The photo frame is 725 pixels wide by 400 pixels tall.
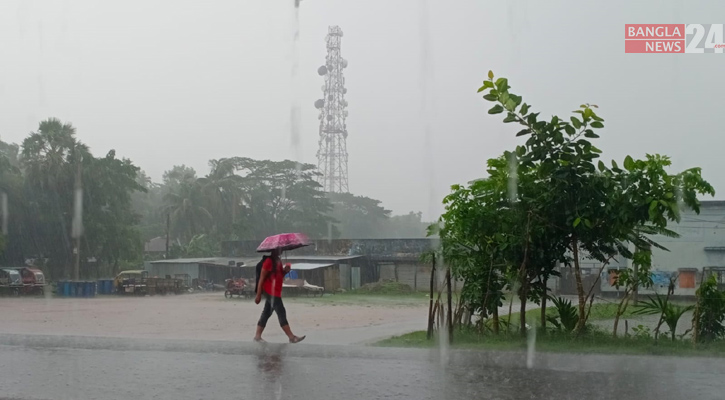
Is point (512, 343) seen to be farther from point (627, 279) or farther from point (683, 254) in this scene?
point (683, 254)

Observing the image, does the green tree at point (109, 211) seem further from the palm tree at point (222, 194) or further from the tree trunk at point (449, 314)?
the tree trunk at point (449, 314)

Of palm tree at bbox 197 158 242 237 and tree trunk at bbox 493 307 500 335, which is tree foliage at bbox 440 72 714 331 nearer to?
tree trunk at bbox 493 307 500 335

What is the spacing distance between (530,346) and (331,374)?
338 cm

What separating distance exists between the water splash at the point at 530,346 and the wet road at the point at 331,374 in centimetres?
8

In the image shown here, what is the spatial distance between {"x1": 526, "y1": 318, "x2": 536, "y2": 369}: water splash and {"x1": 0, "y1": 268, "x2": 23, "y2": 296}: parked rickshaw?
107ft

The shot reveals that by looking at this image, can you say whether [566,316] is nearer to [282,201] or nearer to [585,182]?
[585,182]

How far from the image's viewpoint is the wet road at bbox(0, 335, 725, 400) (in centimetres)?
705

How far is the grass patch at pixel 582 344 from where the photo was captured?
9711 mm

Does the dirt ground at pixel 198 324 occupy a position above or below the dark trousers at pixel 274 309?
below

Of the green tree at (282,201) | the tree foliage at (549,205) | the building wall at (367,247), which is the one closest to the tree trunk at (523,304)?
the tree foliage at (549,205)

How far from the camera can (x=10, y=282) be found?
3806cm

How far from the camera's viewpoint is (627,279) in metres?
11.4

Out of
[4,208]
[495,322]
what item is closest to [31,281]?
[4,208]

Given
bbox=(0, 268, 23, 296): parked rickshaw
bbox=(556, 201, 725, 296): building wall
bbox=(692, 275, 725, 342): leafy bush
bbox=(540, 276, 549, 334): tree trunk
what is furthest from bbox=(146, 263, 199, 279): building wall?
bbox=(692, 275, 725, 342): leafy bush
